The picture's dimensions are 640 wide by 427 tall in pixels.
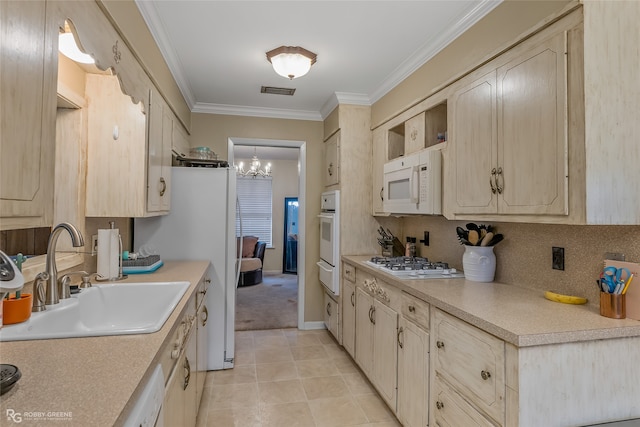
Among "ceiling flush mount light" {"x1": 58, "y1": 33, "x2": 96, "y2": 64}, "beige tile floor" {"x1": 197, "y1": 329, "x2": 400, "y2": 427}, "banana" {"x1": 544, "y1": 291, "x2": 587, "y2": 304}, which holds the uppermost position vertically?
"ceiling flush mount light" {"x1": 58, "y1": 33, "x2": 96, "y2": 64}

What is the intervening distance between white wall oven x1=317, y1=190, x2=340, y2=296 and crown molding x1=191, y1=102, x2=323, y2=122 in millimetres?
1045

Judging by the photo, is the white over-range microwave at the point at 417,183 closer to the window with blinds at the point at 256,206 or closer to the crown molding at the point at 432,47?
the crown molding at the point at 432,47

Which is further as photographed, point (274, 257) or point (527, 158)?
point (274, 257)

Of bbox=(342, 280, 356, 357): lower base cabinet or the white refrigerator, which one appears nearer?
the white refrigerator

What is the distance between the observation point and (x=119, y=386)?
2.70 ft

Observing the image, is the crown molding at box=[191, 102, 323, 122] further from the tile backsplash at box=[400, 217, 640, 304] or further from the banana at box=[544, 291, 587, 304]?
the banana at box=[544, 291, 587, 304]

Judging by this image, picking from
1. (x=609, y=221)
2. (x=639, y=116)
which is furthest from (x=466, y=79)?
(x=609, y=221)

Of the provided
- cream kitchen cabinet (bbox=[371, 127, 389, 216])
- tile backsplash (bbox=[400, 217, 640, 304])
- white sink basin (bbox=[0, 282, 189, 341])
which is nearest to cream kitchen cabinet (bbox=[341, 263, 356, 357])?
cream kitchen cabinet (bbox=[371, 127, 389, 216])

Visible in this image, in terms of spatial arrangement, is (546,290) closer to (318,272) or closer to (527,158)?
(527,158)

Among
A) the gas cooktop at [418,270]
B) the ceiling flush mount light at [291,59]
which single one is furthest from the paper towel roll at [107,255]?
the gas cooktop at [418,270]

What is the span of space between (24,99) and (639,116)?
211 centimetres

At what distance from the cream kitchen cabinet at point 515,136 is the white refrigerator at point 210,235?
6.24ft

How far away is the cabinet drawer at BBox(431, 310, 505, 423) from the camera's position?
1.32 meters

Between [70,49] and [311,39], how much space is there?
145 centimetres
